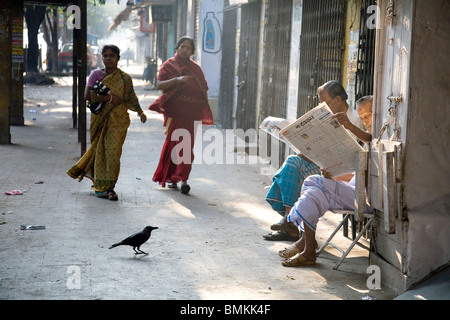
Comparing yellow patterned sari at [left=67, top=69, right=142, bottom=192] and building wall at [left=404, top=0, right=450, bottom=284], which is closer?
building wall at [left=404, top=0, right=450, bottom=284]

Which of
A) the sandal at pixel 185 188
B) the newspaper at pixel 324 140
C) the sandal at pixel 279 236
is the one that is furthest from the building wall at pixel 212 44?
the newspaper at pixel 324 140

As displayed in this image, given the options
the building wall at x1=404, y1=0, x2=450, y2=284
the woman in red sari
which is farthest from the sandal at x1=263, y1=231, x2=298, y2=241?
the woman in red sari

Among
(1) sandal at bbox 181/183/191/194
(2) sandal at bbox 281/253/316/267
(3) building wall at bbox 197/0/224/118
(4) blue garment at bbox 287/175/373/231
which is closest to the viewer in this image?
(4) blue garment at bbox 287/175/373/231

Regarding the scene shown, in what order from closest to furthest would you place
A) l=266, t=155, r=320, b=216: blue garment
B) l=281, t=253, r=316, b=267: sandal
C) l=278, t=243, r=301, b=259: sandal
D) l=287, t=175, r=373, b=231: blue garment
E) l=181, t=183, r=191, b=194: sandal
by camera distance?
l=287, t=175, r=373, b=231: blue garment → l=281, t=253, r=316, b=267: sandal → l=278, t=243, r=301, b=259: sandal → l=266, t=155, r=320, b=216: blue garment → l=181, t=183, r=191, b=194: sandal

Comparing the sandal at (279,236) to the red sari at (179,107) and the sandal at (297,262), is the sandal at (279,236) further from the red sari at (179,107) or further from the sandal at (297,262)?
the red sari at (179,107)

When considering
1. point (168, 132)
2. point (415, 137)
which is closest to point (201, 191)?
point (168, 132)

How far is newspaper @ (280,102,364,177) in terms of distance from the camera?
483cm

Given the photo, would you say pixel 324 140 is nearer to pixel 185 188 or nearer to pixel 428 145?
→ pixel 428 145

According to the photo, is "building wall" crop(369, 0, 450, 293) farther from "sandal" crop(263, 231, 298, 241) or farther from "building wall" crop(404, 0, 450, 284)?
"sandal" crop(263, 231, 298, 241)

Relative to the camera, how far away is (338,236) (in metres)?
6.43

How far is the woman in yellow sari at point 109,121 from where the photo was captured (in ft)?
24.7

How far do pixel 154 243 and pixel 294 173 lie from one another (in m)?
1.32

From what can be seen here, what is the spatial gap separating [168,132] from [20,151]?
3.53 m

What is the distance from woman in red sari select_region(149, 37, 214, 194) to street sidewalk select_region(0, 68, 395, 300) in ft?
0.95
